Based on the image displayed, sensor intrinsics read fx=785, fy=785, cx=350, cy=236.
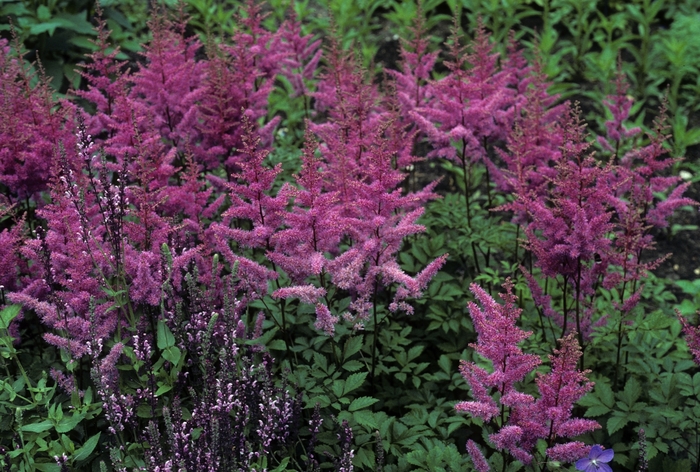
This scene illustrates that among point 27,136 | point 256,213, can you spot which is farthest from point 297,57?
point 256,213

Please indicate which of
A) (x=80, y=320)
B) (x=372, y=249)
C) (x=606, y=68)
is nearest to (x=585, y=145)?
(x=372, y=249)

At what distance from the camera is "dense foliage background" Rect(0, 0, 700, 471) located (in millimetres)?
3139

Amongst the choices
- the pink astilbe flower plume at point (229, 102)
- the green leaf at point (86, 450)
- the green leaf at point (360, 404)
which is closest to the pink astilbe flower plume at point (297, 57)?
the pink astilbe flower plume at point (229, 102)

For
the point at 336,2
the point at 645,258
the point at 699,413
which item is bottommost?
the point at 645,258

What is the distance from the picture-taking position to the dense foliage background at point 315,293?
3.14m

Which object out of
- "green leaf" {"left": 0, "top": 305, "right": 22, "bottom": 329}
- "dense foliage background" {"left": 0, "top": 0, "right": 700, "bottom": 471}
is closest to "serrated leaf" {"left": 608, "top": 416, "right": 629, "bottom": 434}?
"dense foliage background" {"left": 0, "top": 0, "right": 700, "bottom": 471}

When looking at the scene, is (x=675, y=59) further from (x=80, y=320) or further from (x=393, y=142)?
(x=80, y=320)

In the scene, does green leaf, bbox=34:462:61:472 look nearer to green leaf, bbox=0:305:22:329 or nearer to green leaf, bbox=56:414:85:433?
green leaf, bbox=56:414:85:433

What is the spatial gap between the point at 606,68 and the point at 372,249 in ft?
16.4

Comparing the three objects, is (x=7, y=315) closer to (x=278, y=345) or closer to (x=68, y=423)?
(x=68, y=423)

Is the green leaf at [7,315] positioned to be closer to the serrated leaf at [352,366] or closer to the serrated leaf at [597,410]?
the serrated leaf at [352,366]

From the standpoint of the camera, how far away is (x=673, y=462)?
3779mm

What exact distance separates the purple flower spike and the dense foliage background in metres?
0.10

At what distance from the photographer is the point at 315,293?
11.2 ft
